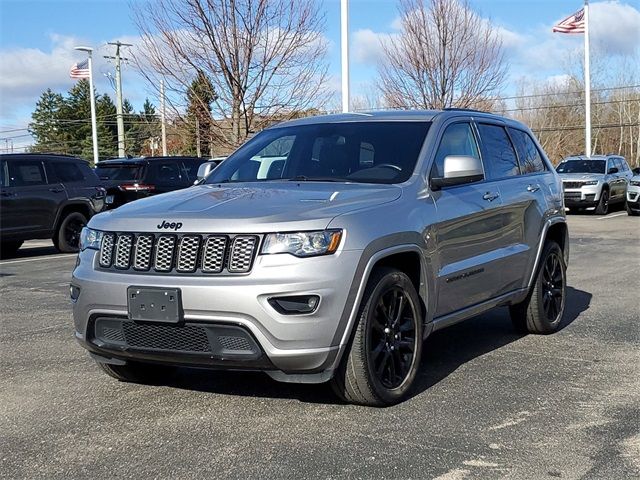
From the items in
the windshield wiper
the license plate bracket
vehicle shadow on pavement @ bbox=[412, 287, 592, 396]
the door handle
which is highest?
the windshield wiper

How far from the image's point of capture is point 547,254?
6.66 m

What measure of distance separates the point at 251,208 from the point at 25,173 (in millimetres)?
10582

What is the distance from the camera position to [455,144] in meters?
5.62

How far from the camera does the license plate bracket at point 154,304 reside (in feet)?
13.5

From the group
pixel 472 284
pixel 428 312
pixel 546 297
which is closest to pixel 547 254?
pixel 546 297

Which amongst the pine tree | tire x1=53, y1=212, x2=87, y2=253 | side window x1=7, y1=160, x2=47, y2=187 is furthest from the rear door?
the pine tree

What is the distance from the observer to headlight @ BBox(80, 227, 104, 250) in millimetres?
4617

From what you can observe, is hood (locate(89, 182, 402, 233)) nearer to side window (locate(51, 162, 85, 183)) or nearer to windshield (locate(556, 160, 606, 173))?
side window (locate(51, 162, 85, 183))

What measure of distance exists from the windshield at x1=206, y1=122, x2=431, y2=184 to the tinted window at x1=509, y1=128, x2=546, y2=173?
4.99 ft

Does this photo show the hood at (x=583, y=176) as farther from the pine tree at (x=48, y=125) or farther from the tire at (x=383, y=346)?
the pine tree at (x=48, y=125)

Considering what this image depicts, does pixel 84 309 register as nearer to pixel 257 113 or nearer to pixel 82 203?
pixel 82 203

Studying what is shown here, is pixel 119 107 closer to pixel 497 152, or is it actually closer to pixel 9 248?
pixel 9 248

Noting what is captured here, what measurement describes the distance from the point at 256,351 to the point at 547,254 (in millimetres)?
3429

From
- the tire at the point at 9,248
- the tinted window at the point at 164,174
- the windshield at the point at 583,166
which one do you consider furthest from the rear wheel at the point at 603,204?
the tire at the point at 9,248
